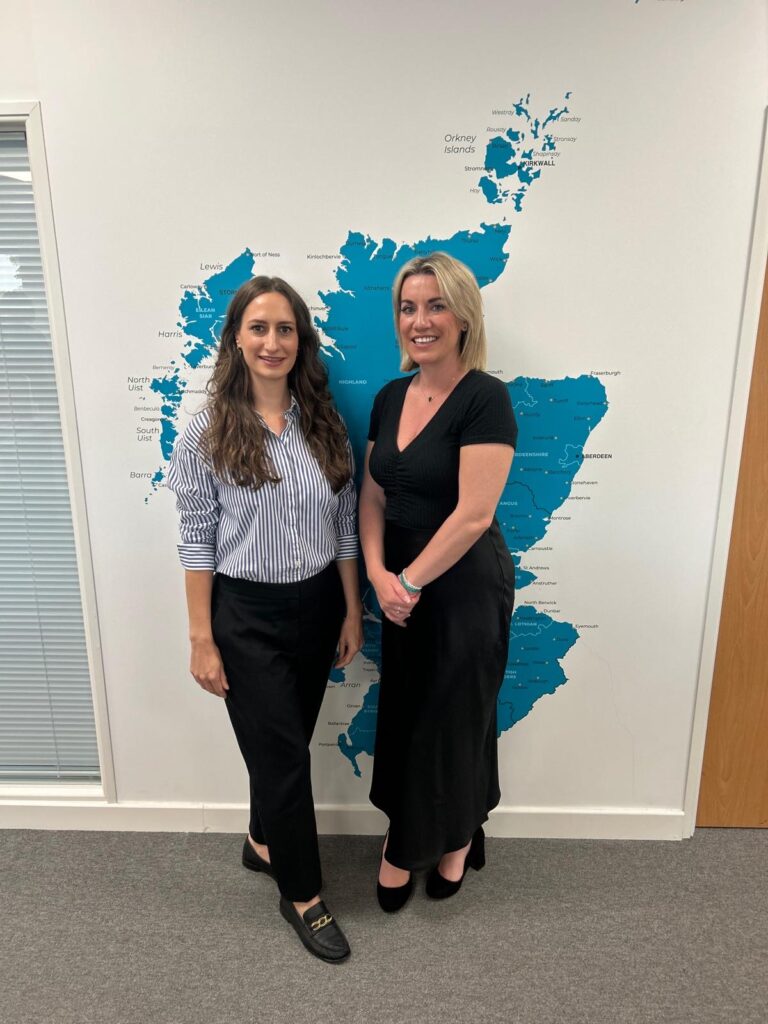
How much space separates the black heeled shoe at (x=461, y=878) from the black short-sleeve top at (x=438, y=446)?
3.40 feet

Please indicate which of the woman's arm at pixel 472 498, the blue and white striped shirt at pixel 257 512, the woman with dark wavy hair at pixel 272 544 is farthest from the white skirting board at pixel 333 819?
the woman's arm at pixel 472 498

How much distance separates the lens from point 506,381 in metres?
1.76

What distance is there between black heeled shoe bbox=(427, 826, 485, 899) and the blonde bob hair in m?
1.39

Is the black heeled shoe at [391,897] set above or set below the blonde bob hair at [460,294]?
below

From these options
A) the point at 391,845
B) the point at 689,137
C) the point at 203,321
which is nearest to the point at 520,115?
the point at 689,137

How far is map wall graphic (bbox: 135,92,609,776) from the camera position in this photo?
1.63 m

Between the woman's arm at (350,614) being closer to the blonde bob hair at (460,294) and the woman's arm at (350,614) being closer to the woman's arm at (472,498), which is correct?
the woman's arm at (472,498)

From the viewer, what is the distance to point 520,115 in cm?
161

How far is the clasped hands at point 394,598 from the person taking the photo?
155 cm

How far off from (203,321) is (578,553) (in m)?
1.31

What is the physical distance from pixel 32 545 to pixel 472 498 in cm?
150

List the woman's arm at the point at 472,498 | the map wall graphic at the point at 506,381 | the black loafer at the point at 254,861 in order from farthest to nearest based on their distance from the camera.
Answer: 1. the black loafer at the point at 254,861
2. the map wall graphic at the point at 506,381
3. the woman's arm at the point at 472,498

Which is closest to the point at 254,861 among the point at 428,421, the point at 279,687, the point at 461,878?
the point at 461,878

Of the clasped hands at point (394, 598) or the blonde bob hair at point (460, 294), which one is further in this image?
the clasped hands at point (394, 598)
